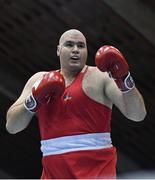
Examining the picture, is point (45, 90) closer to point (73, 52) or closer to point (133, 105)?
point (73, 52)

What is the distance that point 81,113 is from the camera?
279 cm

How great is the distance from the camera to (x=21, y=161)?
6.96 metres

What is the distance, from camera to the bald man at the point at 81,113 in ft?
9.02

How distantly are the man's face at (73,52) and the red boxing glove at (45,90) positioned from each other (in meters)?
0.11

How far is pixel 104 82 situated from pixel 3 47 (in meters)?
2.74

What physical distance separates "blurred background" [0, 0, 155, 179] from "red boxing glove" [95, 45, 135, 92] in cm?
200

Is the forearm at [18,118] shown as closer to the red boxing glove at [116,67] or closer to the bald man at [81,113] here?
the bald man at [81,113]

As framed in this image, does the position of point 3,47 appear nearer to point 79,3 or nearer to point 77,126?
point 79,3

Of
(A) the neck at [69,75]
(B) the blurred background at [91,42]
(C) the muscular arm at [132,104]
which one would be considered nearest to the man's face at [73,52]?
(A) the neck at [69,75]

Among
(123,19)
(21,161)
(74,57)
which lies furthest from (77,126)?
(21,161)

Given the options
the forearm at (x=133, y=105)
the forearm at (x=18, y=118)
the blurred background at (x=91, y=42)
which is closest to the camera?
the forearm at (x=133, y=105)

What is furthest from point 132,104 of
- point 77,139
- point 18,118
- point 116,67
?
point 18,118

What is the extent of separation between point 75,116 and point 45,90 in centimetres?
17

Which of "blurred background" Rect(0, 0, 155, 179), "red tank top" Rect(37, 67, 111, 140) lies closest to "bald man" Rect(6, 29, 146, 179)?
"red tank top" Rect(37, 67, 111, 140)
